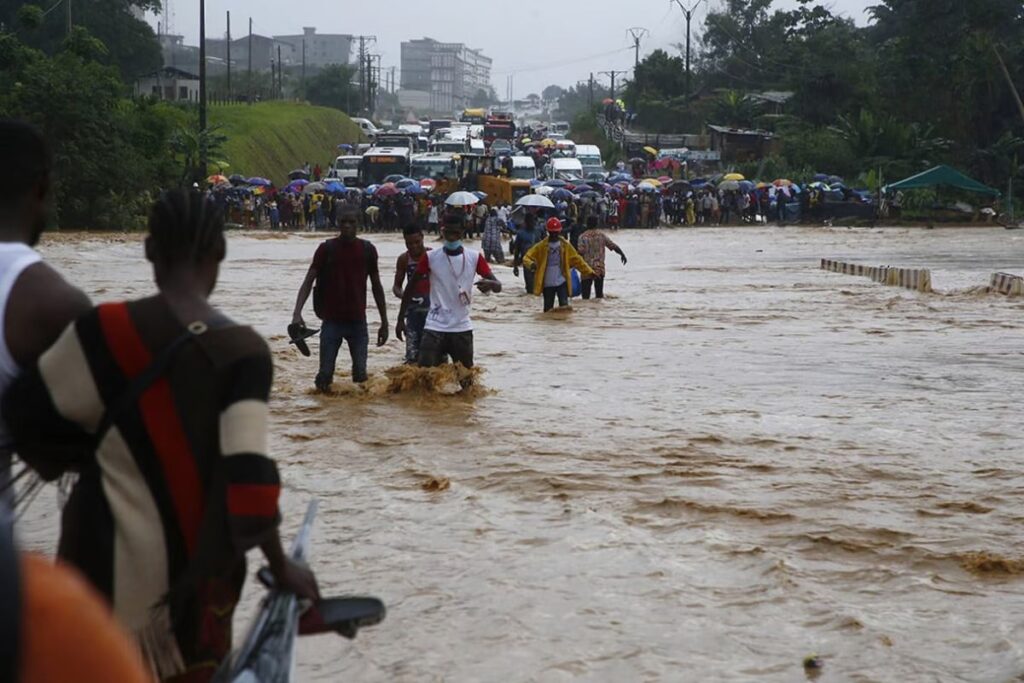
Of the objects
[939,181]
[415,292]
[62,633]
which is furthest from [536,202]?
[62,633]

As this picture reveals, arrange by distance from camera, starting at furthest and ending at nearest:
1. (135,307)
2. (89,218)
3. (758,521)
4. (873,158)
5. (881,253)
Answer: (873,158)
(89,218)
(881,253)
(758,521)
(135,307)

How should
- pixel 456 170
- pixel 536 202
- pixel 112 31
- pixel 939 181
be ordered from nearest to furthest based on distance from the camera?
pixel 536 202, pixel 939 181, pixel 456 170, pixel 112 31

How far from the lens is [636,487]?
8.95m

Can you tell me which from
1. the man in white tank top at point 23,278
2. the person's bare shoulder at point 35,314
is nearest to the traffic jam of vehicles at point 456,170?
the man in white tank top at point 23,278

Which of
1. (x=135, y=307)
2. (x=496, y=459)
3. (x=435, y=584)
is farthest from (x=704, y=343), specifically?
(x=135, y=307)

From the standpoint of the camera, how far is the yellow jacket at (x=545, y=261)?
63.0ft

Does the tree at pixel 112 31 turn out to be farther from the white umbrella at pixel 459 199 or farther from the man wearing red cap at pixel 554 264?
the man wearing red cap at pixel 554 264

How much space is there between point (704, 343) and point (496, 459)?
7638 millimetres

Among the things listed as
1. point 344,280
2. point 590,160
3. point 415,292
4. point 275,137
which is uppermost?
point 275,137

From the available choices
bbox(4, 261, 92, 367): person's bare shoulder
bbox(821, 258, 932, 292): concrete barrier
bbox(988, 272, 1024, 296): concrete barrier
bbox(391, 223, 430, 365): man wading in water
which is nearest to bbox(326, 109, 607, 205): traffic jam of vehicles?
bbox(821, 258, 932, 292): concrete barrier

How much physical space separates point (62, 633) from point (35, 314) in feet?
7.33

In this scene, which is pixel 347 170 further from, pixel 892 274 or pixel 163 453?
pixel 163 453

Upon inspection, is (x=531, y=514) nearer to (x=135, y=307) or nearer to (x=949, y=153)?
(x=135, y=307)

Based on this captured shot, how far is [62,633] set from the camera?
155 centimetres
